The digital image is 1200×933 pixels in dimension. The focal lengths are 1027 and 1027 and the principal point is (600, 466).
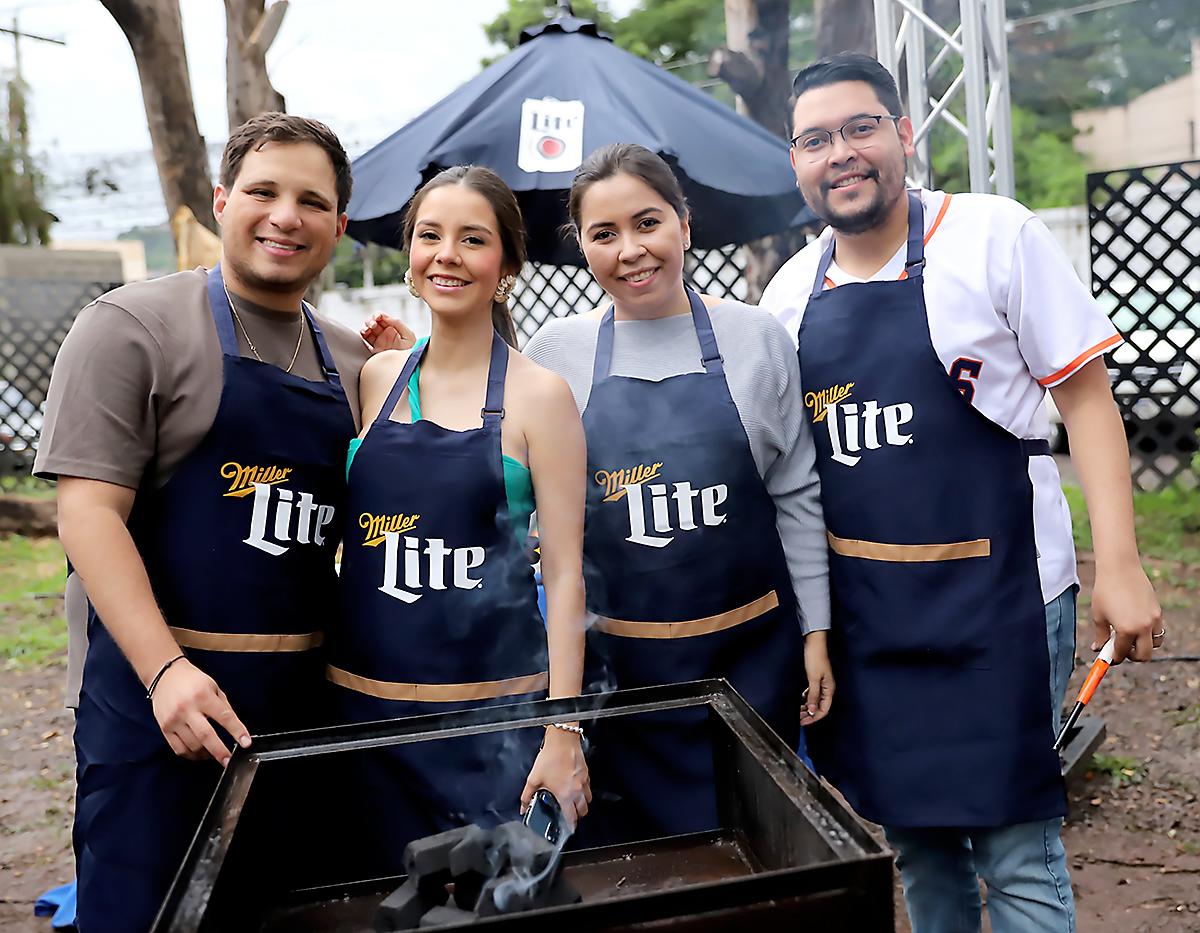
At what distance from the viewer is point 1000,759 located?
1964mm

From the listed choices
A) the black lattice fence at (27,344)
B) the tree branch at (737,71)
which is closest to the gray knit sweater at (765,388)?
the tree branch at (737,71)

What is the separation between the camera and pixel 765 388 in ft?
6.91

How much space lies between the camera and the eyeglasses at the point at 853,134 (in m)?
2.05

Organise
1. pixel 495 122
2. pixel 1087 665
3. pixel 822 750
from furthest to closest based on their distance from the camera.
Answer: pixel 495 122, pixel 1087 665, pixel 822 750

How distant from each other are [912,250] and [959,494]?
0.50 metres

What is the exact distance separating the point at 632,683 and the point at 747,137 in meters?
3.91

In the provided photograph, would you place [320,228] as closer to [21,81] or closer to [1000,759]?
[1000,759]

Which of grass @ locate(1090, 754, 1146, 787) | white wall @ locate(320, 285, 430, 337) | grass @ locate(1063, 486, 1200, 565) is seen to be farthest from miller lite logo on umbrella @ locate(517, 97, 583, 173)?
white wall @ locate(320, 285, 430, 337)

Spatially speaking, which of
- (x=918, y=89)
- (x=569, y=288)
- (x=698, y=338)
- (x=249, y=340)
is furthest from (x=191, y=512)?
(x=569, y=288)

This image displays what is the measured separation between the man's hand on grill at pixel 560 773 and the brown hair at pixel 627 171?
108 centimetres

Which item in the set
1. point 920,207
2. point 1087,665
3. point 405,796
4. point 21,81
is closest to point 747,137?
point 1087,665

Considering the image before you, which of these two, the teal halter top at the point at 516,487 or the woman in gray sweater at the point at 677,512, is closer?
the teal halter top at the point at 516,487

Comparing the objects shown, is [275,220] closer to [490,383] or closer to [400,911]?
[490,383]

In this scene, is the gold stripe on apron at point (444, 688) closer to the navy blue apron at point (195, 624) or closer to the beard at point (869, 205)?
the navy blue apron at point (195, 624)
